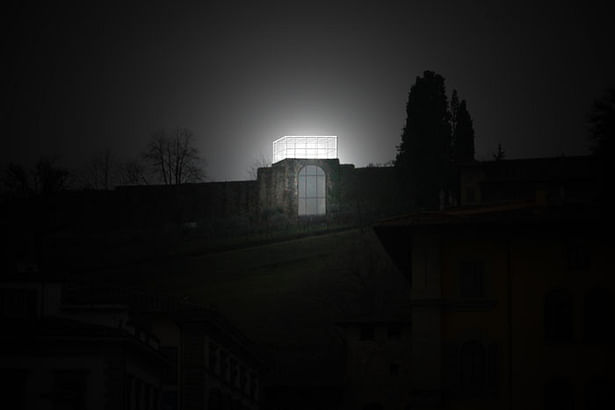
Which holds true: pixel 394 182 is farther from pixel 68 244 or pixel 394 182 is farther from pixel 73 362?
pixel 73 362

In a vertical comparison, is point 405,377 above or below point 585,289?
below

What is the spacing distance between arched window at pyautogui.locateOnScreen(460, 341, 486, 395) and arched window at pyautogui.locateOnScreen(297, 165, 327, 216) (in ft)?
239

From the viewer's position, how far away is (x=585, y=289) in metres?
31.1

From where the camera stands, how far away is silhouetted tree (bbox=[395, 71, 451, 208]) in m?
92.2

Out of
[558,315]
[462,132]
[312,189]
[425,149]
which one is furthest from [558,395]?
[312,189]

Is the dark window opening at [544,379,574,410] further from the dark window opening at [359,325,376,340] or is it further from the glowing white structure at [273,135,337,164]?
the glowing white structure at [273,135,337,164]

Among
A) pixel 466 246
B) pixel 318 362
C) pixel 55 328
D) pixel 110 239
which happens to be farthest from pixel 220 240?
pixel 466 246

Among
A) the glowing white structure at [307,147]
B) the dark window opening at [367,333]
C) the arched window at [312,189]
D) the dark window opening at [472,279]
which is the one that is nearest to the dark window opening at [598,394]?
the dark window opening at [472,279]

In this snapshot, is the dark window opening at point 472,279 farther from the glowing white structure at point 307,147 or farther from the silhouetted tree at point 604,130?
the glowing white structure at point 307,147

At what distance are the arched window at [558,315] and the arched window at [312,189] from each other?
72819 mm

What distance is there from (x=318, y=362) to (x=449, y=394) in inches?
1367

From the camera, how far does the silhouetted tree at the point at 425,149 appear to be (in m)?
92.2

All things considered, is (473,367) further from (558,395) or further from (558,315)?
(558,315)

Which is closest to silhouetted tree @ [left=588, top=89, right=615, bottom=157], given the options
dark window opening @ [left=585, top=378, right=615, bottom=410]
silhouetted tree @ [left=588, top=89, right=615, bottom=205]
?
silhouetted tree @ [left=588, top=89, right=615, bottom=205]
